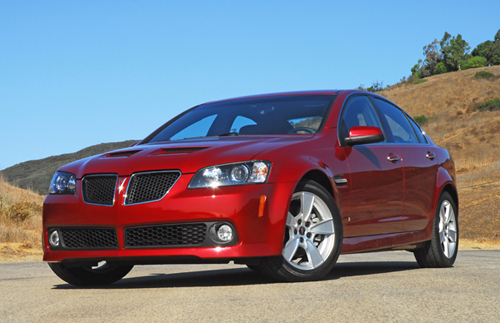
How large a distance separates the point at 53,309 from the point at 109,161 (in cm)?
143

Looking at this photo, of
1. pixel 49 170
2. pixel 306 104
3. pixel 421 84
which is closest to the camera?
pixel 306 104

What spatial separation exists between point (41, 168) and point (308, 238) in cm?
3992

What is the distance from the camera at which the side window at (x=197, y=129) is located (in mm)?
6495

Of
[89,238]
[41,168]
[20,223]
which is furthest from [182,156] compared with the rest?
[41,168]

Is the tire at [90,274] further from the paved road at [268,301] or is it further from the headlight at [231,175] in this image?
the headlight at [231,175]

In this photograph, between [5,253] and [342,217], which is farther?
[5,253]

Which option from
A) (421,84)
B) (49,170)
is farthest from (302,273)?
(421,84)

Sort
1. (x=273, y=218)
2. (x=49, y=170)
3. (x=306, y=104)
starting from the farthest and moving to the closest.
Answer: (x=49, y=170), (x=306, y=104), (x=273, y=218)

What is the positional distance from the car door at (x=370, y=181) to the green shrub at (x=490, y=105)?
65727 millimetres

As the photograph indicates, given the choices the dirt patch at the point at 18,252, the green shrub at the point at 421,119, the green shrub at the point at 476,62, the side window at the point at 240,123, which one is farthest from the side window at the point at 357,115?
the green shrub at the point at 476,62

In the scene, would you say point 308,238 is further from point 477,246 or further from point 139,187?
point 477,246

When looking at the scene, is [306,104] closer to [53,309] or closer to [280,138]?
[280,138]

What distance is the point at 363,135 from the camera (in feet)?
19.1

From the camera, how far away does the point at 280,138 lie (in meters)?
5.56
